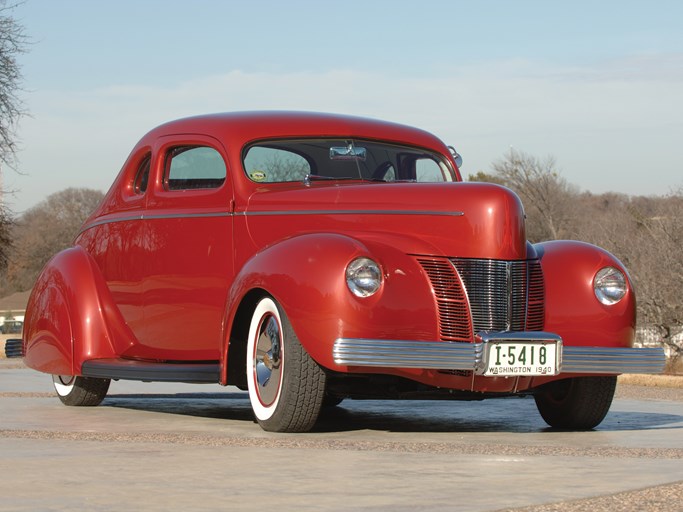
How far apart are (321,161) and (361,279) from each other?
1819 mm

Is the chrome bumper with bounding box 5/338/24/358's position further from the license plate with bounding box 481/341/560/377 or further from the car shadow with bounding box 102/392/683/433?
the license plate with bounding box 481/341/560/377

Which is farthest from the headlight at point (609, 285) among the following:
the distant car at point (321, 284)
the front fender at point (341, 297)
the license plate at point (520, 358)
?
the front fender at point (341, 297)

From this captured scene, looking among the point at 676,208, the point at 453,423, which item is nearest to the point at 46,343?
the point at 453,423

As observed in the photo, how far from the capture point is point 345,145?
27.5 ft

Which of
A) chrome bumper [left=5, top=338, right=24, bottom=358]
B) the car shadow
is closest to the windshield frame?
the car shadow

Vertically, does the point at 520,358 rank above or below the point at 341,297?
below

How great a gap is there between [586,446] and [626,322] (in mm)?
1300

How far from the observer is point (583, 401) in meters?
7.65

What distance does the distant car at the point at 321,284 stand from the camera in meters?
6.66

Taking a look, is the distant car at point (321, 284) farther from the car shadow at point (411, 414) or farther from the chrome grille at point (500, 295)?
the car shadow at point (411, 414)

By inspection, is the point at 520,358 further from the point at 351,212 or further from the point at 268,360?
the point at 268,360

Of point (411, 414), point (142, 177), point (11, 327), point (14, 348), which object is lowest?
point (11, 327)

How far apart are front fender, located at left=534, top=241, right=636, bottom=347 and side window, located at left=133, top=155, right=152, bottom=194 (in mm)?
3079

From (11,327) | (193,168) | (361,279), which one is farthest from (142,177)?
(11,327)
